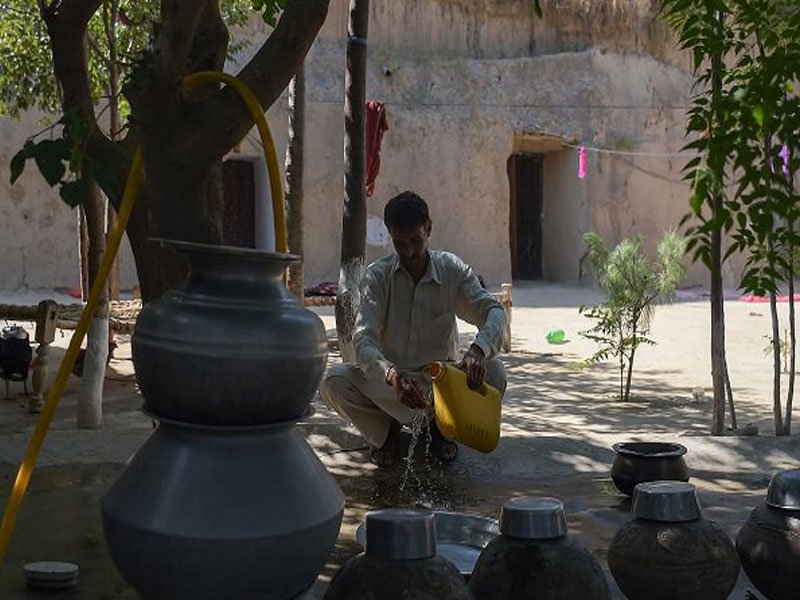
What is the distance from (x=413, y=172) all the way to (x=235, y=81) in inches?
589

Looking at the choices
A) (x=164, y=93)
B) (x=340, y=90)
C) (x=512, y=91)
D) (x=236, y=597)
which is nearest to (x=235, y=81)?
(x=164, y=93)

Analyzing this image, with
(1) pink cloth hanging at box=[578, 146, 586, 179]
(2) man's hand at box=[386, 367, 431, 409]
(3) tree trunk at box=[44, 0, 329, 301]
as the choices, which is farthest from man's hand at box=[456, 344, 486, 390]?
(1) pink cloth hanging at box=[578, 146, 586, 179]

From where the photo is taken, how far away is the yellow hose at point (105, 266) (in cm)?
235

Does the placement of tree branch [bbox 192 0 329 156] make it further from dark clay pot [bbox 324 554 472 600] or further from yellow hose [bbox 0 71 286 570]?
dark clay pot [bbox 324 554 472 600]

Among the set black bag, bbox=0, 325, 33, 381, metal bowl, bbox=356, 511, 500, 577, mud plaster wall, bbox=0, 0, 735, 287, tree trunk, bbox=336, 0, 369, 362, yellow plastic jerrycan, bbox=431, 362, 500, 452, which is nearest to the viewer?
metal bowl, bbox=356, 511, 500, 577

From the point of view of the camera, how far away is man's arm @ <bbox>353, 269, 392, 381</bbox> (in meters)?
4.12

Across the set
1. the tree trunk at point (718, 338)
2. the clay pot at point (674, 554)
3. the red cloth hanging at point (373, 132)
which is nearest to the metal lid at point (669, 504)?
the clay pot at point (674, 554)

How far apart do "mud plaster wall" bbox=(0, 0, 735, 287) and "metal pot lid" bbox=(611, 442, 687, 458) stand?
12.7m

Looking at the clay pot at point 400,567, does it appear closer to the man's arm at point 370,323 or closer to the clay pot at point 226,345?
the clay pot at point 226,345

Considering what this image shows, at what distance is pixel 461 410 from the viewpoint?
354 cm

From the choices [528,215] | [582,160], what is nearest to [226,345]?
[582,160]

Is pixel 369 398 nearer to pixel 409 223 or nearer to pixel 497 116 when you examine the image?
pixel 409 223

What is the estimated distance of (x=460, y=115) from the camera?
1769cm

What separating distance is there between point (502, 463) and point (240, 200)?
12838mm
